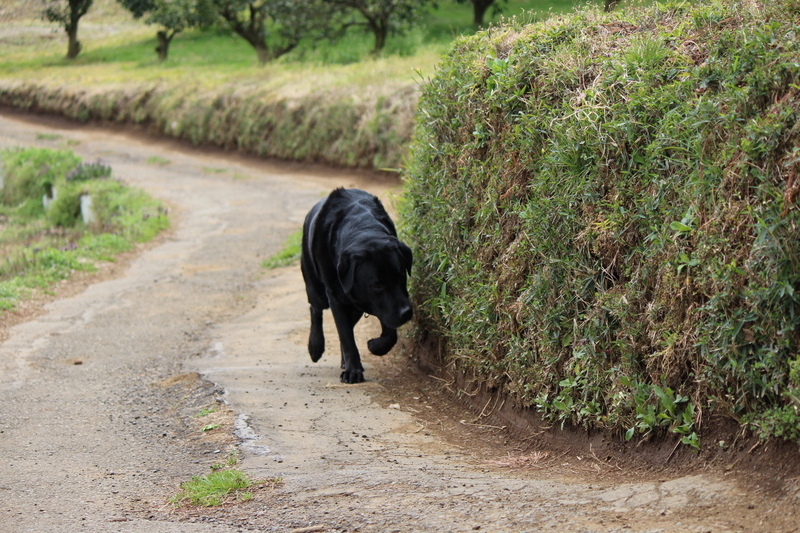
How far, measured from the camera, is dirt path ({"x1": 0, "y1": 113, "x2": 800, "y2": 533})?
11.4ft

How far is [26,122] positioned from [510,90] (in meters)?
30.6

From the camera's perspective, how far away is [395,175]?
18.4 metres

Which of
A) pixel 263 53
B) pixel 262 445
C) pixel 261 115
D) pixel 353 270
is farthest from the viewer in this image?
pixel 263 53

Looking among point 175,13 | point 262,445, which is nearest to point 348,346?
point 262,445

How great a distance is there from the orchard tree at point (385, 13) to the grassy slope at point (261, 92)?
540 millimetres

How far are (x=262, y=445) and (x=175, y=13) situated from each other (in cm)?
3297

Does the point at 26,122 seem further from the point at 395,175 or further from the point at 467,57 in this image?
the point at 467,57

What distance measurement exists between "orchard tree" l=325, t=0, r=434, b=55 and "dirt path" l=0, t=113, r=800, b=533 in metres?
20.7

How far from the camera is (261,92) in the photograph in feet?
79.0

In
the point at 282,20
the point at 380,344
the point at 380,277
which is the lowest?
the point at 380,344

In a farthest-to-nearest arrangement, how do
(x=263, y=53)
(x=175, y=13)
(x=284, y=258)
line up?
(x=175, y=13)
(x=263, y=53)
(x=284, y=258)

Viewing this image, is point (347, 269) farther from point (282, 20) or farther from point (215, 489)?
point (282, 20)

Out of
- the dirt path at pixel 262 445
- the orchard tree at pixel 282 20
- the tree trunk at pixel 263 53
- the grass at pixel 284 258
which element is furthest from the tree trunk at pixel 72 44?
the dirt path at pixel 262 445

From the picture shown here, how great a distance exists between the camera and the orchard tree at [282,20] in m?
30.2
